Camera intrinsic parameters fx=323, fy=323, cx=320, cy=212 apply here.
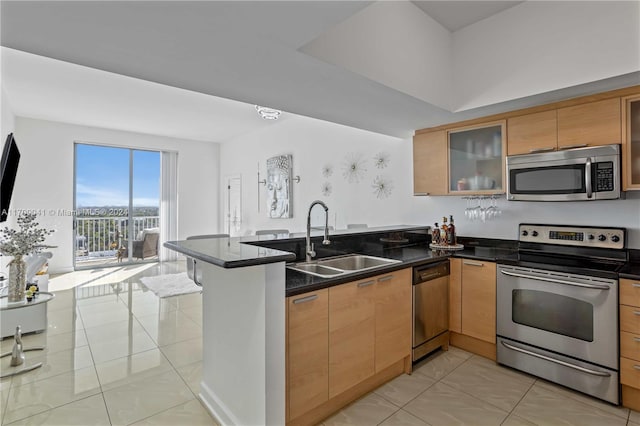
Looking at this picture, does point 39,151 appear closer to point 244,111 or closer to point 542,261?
point 244,111

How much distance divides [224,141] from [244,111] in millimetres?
2724

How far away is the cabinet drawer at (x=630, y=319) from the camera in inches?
77.3

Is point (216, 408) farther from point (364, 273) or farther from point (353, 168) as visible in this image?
point (353, 168)

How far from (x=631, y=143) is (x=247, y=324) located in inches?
109

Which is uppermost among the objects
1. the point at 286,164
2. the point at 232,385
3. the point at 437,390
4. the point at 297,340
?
the point at 286,164

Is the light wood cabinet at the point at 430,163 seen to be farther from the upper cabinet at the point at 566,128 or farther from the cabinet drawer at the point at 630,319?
the cabinet drawer at the point at 630,319

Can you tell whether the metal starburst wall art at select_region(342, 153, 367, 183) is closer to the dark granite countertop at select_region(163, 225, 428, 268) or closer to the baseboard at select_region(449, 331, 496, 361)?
the dark granite countertop at select_region(163, 225, 428, 268)

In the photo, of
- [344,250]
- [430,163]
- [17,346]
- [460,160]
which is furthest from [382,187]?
[17,346]

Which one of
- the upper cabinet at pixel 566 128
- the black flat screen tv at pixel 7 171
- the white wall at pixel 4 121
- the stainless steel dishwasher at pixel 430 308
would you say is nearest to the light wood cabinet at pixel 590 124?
the upper cabinet at pixel 566 128

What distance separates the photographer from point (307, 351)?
1768 millimetres

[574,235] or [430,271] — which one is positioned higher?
[574,235]

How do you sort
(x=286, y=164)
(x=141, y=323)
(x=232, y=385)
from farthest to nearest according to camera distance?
(x=286, y=164), (x=141, y=323), (x=232, y=385)

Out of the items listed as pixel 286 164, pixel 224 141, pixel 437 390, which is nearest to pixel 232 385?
pixel 437 390

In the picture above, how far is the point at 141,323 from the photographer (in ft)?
11.4
